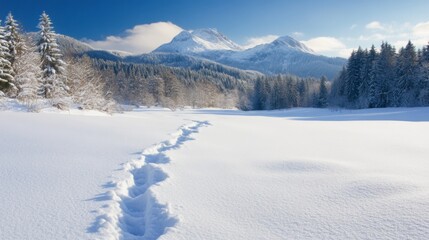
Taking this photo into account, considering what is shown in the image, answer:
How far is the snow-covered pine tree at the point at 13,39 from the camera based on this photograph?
25609 mm

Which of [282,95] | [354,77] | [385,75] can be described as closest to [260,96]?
[282,95]

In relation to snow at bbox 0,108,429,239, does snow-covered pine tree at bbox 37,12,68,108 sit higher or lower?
higher

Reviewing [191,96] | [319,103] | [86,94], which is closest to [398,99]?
[319,103]

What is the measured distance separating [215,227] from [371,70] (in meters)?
49.6

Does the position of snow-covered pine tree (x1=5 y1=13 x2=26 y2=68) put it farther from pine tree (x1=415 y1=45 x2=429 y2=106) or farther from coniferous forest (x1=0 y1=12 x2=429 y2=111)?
pine tree (x1=415 y1=45 x2=429 y2=106)

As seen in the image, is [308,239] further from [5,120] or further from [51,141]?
[5,120]

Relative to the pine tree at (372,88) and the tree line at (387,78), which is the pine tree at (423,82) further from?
the pine tree at (372,88)

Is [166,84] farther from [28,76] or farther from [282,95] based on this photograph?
[28,76]

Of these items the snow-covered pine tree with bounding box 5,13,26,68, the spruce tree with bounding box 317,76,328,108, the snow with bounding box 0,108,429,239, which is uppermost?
the snow-covered pine tree with bounding box 5,13,26,68

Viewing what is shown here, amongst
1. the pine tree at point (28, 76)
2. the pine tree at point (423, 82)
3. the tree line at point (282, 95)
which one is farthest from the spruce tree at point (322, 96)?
the pine tree at point (28, 76)

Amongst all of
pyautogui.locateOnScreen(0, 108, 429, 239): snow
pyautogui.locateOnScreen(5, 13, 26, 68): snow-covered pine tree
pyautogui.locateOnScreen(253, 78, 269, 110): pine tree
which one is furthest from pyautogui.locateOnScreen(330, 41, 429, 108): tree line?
pyautogui.locateOnScreen(5, 13, 26, 68): snow-covered pine tree

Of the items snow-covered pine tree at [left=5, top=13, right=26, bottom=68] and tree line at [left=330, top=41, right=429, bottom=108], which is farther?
tree line at [left=330, top=41, right=429, bottom=108]

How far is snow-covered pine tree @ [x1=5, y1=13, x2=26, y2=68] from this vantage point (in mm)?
25609

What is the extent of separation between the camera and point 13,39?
26.1 meters
